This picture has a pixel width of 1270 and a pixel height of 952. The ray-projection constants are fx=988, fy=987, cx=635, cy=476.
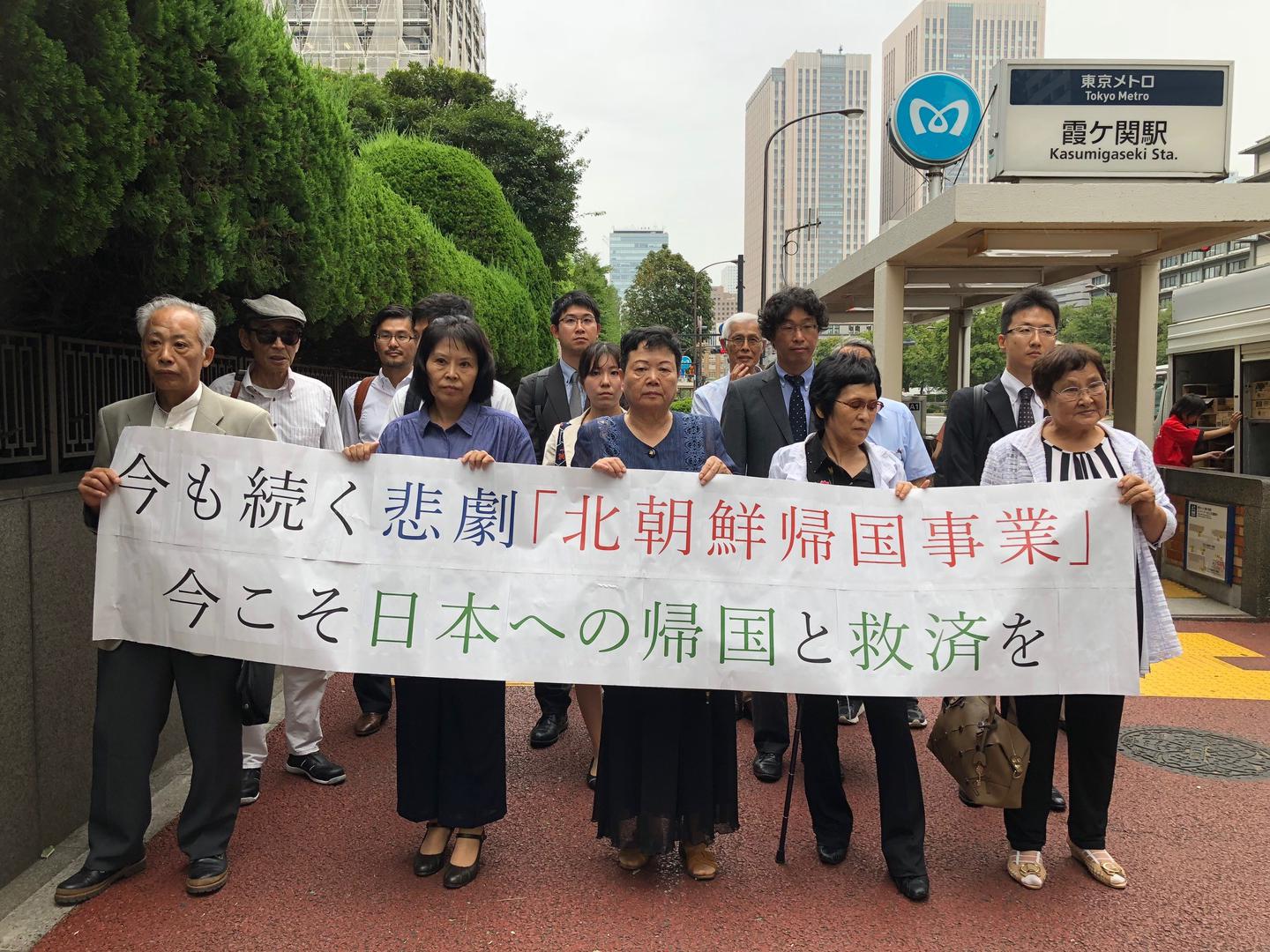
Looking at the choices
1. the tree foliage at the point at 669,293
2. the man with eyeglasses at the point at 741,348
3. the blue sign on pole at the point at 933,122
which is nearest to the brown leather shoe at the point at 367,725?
the man with eyeglasses at the point at 741,348

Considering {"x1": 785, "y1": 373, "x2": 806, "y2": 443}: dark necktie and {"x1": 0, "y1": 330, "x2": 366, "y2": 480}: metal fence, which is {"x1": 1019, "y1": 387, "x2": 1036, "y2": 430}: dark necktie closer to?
{"x1": 785, "y1": 373, "x2": 806, "y2": 443}: dark necktie

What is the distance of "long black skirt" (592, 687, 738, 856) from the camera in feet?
10.8

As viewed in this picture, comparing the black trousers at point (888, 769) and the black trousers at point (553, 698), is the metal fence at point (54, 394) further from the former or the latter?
the black trousers at point (888, 769)

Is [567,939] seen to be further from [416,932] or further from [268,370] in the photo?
[268,370]

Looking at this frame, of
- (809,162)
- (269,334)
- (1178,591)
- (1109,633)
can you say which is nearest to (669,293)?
(1178,591)

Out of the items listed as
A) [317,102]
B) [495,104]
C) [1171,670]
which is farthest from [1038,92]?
[495,104]

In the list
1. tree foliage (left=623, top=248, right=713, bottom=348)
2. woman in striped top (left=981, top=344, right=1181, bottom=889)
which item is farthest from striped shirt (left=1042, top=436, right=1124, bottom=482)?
tree foliage (left=623, top=248, right=713, bottom=348)

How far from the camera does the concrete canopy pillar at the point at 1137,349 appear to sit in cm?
1026

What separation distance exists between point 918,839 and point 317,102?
4448 mm

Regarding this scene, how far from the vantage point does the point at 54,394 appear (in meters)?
4.00

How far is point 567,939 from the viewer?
9.90ft

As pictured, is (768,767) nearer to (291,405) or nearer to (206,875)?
(206,875)

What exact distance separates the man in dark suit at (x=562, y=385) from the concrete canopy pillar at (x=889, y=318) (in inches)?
234

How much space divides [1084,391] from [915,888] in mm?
1748
